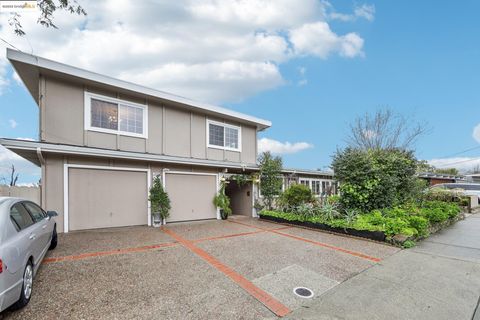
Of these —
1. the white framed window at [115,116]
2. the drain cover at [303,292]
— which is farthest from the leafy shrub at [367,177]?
the white framed window at [115,116]

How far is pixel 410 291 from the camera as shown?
3777mm

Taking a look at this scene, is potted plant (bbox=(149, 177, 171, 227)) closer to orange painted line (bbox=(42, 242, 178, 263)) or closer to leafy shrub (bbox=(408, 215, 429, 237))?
orange painted line (bbox=(42, 242, 178, 263))

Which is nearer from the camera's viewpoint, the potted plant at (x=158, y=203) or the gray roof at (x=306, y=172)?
the potted plant at (x=158, y=203)

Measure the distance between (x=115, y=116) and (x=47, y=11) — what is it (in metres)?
4.96

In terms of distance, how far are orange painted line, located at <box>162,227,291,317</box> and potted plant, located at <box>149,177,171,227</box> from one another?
10.7ft

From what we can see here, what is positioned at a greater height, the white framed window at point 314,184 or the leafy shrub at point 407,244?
the white framed window at point 314,184

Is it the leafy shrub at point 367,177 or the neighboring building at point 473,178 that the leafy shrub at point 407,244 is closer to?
the leafy shrub at point 367,177

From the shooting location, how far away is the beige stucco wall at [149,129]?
758 centimetres

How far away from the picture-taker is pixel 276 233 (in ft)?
26.1

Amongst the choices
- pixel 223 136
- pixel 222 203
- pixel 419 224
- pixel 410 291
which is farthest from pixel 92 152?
pixel 419 224

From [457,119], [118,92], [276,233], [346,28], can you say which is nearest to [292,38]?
[346,28]

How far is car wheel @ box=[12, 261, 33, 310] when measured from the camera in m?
2.96

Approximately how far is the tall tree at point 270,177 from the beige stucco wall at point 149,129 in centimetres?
125

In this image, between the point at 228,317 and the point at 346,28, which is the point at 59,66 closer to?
the point at 228,317
